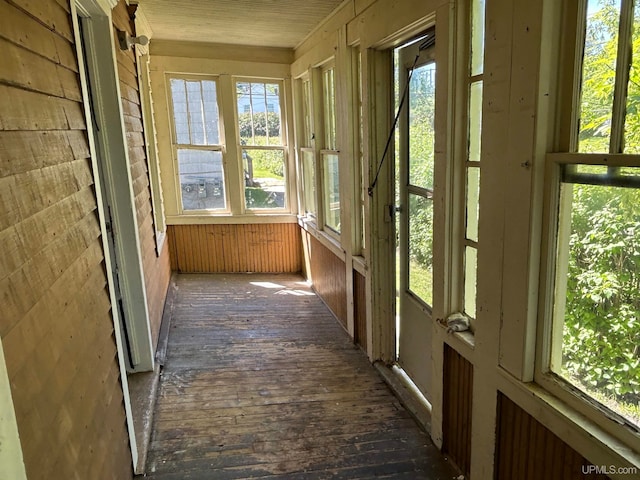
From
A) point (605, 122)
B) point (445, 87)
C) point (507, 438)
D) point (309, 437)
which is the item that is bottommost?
point (309, 437)

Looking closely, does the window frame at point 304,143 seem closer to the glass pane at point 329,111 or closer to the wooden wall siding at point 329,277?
the wooden wall siding at point 329,277

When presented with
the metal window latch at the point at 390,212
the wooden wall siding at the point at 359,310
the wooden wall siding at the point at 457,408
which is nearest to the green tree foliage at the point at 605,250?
the wooden wall siding at the point at 457,408

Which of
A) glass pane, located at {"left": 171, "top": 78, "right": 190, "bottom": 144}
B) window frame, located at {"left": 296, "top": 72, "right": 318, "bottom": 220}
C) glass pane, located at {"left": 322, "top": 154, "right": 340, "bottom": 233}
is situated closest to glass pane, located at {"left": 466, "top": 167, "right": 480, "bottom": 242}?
glass pane, located at {"left": 322, "top": 154, "right": 340, "bottom": 233}

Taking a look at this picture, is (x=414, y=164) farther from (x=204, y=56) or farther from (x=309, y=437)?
(x=204, y=56)

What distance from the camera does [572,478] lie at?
132 centimetres

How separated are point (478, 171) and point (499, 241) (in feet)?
1.25

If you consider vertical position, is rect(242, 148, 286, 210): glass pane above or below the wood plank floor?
above

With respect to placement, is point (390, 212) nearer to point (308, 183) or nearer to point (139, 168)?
point (139, 168)

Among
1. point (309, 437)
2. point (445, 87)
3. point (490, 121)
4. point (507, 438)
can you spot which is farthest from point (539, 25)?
point (309, 437)

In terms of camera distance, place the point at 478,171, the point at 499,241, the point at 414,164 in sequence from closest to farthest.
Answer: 1. the point at 499,241
2. the point at 478,171
3. the point at 414,164

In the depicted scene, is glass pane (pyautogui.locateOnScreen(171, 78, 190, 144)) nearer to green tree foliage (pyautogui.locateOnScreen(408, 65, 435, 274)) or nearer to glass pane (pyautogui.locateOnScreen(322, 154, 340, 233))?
glass pane (pyautogui.locateOnScreen(322, 154, 340, 233))

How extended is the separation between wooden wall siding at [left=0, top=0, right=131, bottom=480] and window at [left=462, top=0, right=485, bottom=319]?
4.79 feet

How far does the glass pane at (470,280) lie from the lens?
1885 mm

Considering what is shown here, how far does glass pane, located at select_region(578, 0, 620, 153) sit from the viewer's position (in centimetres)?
115
